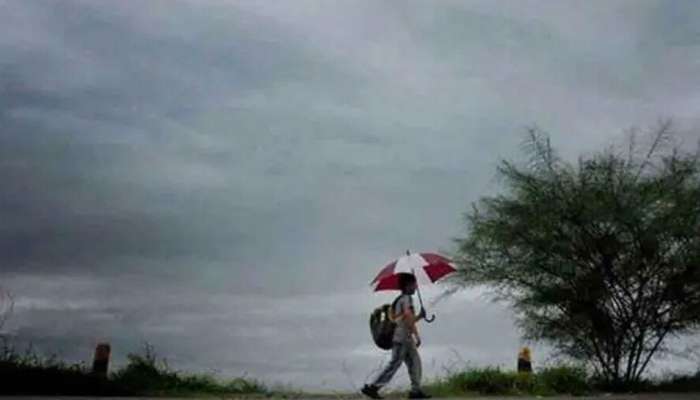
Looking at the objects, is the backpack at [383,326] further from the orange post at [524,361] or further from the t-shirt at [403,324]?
the orange post at [524,361]

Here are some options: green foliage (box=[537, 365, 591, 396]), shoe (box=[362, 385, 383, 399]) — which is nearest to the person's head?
shoe (box=[362, 385, 383, 399])

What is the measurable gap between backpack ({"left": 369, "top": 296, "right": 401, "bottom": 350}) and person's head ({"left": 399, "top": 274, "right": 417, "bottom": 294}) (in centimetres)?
19

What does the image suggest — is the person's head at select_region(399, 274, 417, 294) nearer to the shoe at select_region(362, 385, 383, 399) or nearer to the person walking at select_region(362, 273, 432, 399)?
the person walking at select_region(362, 273, 432, 399)

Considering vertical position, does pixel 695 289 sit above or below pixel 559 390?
above

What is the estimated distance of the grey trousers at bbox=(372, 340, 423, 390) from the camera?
47.9ft

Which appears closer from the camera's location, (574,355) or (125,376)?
(125,376)

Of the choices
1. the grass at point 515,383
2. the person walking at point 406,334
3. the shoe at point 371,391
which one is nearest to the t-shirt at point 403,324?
the person walking at point 406,334

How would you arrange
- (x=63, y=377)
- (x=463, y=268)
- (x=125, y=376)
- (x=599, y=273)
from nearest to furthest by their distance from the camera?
(x=63, y=377)
(x=125, y=376)
(x=599, y=273)
(x=463, y=268)

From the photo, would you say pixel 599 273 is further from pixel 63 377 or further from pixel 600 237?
pixel 63 377

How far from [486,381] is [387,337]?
13.9ft

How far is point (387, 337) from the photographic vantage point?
14.9 m

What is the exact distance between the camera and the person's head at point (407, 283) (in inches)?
574

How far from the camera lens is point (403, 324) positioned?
47.6 ft

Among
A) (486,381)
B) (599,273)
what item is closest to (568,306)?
(599,273)
